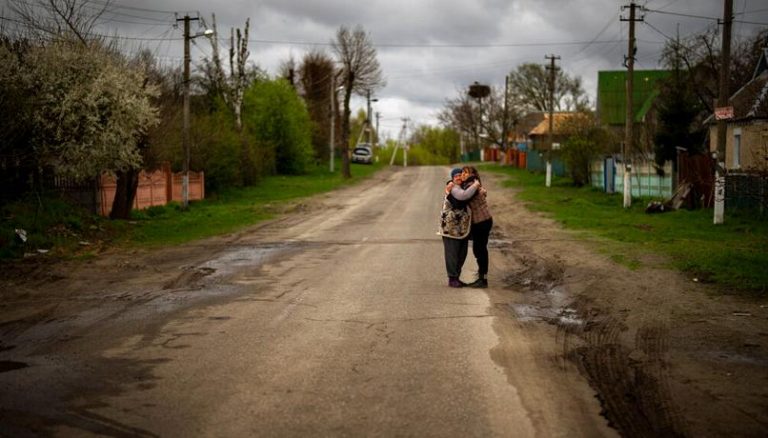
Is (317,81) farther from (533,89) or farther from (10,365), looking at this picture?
(10,365)

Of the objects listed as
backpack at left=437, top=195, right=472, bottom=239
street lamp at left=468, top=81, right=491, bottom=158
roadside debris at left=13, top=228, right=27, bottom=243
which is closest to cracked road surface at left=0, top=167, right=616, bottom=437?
backpack at left=437, top=195, right=472, bottom=239

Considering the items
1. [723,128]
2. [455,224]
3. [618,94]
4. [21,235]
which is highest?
[618,94]

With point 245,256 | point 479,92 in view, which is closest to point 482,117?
point 479,92

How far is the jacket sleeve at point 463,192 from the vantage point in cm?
1105

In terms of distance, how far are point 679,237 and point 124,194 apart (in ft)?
53.1

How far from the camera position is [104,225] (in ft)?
69.0

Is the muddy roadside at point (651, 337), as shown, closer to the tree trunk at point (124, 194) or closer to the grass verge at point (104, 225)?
the grass verge at point (104, 225)

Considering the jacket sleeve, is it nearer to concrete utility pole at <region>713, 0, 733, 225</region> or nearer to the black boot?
the black boot

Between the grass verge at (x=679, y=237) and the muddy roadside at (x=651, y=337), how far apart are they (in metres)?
0.52

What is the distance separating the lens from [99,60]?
20391 millimetres

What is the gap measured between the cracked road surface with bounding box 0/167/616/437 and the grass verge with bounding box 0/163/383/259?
351 cm

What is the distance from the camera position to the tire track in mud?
5.54 m

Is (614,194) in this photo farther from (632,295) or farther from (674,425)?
(674,425)

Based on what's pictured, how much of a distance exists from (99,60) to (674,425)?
1861 cm
